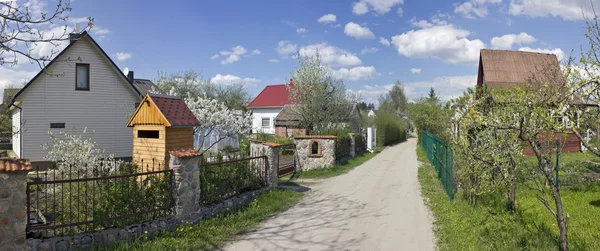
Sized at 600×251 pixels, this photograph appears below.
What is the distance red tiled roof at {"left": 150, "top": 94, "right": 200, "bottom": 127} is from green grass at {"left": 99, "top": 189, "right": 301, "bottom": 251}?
239cm

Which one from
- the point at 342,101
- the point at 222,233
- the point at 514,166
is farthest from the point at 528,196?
the point at 342,101

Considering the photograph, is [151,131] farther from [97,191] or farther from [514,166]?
[514,166]

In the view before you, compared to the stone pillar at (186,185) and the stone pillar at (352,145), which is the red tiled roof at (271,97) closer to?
the stone pillar at (352,145)

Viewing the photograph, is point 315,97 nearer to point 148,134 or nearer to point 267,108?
point 148,134

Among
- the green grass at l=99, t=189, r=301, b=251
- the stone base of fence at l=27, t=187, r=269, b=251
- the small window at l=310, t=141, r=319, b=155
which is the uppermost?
the small window at l=310, t=141, r=319, b=155

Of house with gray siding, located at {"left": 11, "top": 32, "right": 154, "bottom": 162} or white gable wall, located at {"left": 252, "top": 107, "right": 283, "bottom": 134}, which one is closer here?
house with gray siding, located at {"left": 11, "top": 32, "right": 154, "bottom": 162}

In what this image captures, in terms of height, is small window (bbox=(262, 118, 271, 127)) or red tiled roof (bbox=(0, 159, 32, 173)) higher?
small window (bbox=(262, 118, 271, 127))

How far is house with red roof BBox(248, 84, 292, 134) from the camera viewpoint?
4034 cm

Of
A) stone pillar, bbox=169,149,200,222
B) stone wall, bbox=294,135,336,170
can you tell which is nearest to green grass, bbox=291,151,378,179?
stone wall, bbox=294,135,336,170

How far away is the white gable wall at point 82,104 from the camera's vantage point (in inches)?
680

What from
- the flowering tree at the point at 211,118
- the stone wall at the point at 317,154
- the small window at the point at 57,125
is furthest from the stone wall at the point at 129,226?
the small window at the point at 57,125

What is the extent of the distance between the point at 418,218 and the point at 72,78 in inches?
684

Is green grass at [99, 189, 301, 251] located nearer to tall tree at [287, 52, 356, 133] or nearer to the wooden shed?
the wooden shed

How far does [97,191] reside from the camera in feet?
21.8
